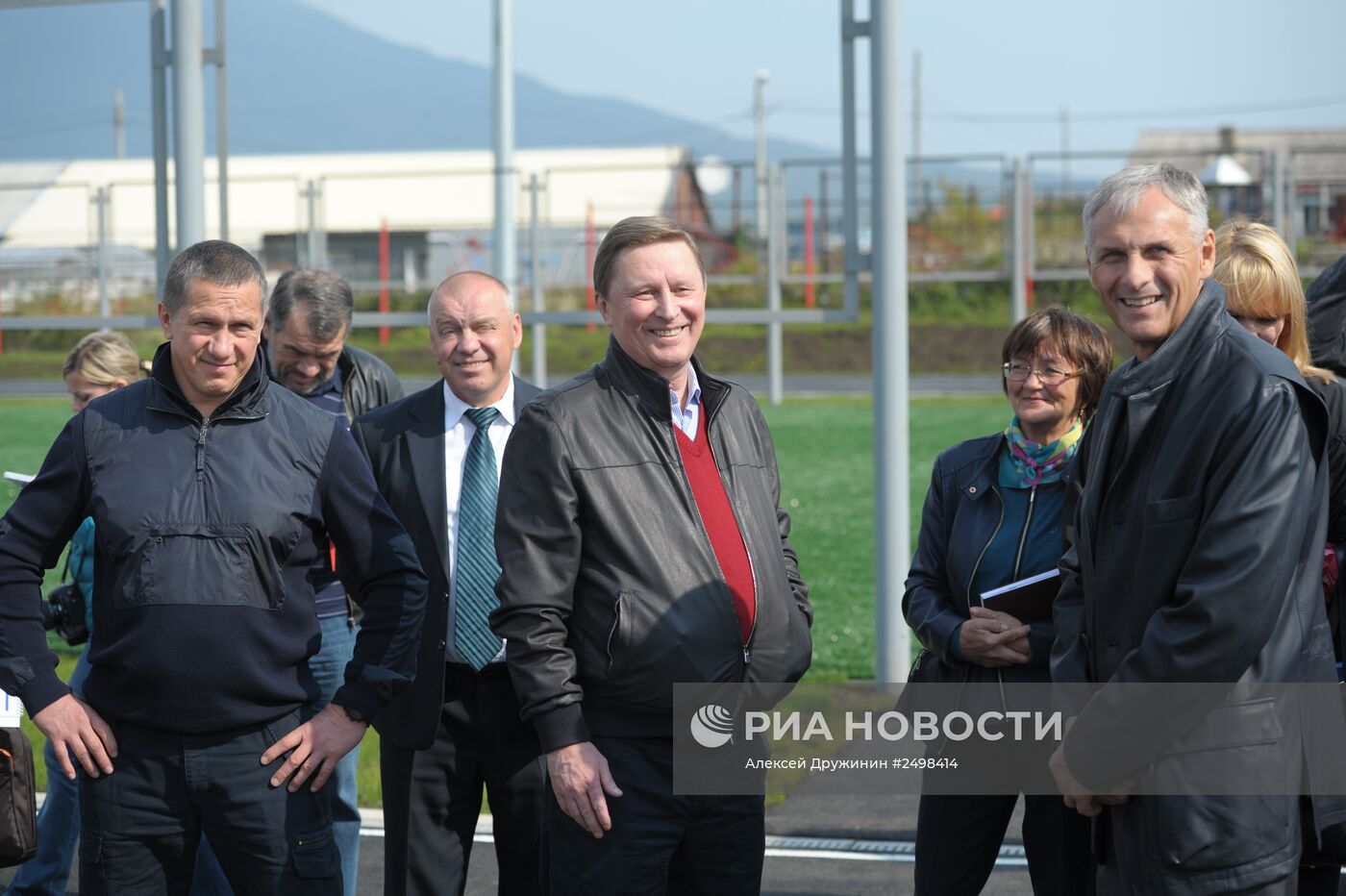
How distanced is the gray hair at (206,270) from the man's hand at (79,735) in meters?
0.87

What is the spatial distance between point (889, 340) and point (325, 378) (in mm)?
2871

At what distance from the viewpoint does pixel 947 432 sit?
1977 cm

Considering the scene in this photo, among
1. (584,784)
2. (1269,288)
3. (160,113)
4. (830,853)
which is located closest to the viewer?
(584,784)

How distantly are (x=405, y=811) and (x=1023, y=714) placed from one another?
1.65 metres

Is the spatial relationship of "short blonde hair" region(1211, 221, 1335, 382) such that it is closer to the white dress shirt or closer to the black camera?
the white dress shirt

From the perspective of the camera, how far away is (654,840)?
3090mm

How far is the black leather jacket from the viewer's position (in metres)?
3.01

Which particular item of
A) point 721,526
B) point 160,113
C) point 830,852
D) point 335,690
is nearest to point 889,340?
point 830,852

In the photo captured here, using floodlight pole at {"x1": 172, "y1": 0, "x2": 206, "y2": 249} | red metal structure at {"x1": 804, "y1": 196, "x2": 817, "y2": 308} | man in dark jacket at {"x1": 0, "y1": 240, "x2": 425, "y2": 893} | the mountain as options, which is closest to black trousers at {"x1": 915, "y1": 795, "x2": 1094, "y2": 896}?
man in dark jacket at {"x1": 0, "y1": 240, "x2": 425, "y2": 893}

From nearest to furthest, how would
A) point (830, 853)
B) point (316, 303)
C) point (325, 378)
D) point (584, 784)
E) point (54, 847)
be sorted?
point (584, 784) → point (54, 847) → point (316, 303) → point (325, 378) → point (830, 853)

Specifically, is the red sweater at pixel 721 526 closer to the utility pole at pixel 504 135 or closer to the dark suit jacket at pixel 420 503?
the dark suit jacket at pixel 420 503

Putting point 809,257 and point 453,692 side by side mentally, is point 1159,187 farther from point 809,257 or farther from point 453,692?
point 809,257

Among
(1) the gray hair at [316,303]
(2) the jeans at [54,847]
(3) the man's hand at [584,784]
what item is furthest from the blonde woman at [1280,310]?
(2) the jeans at [54,847]

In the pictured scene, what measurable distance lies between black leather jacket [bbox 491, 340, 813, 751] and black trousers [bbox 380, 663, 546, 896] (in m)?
0.83
